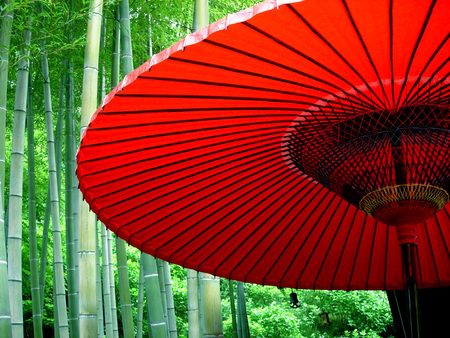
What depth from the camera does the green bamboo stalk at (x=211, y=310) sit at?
1.83 m

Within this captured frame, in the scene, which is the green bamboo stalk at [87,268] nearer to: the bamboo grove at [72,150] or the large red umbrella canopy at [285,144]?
the bamboo grove at [72,150]

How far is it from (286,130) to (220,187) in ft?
1.07

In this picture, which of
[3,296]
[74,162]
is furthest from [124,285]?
[3,296]

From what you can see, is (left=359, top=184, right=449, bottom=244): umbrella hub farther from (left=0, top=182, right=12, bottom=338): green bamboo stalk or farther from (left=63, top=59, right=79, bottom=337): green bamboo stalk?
(left=63, top=59, right=79, bottom=337): green bamboo stalk

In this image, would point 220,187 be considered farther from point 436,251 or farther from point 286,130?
point 436,251

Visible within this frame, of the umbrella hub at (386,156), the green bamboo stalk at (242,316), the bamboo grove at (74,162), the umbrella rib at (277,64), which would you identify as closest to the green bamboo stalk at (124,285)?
the bamboo grove at (74,162)

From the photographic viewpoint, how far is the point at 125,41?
3289mm

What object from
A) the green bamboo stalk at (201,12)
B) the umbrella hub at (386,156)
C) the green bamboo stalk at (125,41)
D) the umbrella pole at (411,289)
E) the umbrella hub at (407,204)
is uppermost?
the green bamboo stalk at (125,41)

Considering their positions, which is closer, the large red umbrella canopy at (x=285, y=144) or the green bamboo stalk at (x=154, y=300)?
the large red umbrella canopy at (x=285, y=144)

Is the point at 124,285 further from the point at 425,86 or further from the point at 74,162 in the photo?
the point at 425,86

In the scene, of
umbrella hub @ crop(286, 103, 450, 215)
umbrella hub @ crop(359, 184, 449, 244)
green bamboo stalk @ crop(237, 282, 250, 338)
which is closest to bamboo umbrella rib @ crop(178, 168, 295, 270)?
umbrella hub @ crop(286, 103, 450, 215)

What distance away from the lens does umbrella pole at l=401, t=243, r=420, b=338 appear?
1356 millimetres

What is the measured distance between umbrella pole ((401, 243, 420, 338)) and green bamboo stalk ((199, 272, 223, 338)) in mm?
653

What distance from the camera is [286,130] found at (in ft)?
4.98
